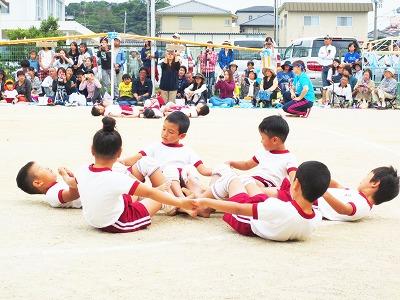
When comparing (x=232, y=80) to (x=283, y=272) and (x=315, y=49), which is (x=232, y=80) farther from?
(x=283, y=272)

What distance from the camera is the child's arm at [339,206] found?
5391mm

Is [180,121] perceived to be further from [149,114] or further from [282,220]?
[149,114]

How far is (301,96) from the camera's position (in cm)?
1653

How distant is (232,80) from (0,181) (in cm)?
1532

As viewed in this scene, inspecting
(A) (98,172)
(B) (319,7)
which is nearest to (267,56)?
(A) (98,172)

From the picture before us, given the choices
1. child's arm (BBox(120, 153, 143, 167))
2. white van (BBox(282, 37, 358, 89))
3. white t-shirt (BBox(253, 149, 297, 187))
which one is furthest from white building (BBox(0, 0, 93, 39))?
white t-shirt (BBox(253, 149, 297, 187))

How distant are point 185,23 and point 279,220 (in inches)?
2823

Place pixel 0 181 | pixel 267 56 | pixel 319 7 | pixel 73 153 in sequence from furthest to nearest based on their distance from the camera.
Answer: pixel 319 7 < pixel 267 56 < pixel 73 153 < pixel 0 181

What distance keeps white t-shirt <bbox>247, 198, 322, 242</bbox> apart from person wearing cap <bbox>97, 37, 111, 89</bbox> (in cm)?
1713

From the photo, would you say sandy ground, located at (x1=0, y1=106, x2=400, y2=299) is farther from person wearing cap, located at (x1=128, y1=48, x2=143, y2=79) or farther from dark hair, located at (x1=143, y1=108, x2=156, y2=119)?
person wearing cap, located at (x1=128, y1=48, x2=143, y2=79)

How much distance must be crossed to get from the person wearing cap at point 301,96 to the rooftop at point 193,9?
58956mm

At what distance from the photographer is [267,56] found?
894 inches

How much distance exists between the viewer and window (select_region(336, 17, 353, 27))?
64.8 m

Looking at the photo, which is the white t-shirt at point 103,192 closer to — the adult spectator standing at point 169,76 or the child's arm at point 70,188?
the child's arm at point 70,188
